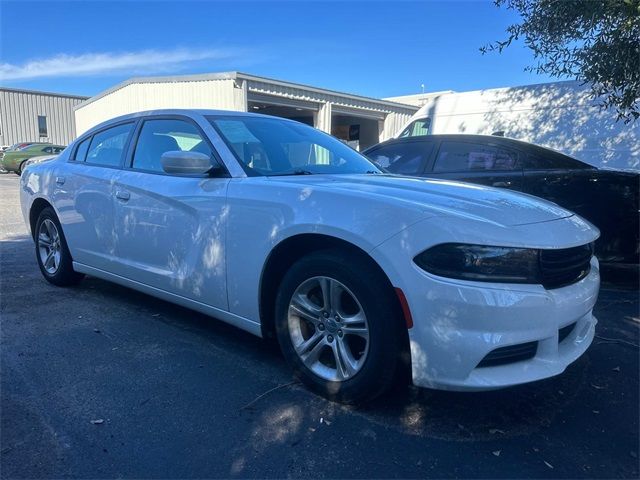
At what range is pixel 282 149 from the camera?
3.64m

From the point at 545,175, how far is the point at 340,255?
3.45 meters

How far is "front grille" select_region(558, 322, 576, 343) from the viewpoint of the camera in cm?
252

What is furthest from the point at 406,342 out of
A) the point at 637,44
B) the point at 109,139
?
the point at 637,44

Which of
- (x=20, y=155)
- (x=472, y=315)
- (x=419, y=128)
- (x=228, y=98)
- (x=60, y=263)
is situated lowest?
(x=60, y=263)

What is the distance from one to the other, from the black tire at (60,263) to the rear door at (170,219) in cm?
102

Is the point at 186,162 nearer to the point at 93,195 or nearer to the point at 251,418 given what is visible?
the point at 93,195

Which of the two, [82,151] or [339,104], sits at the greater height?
[339,104]

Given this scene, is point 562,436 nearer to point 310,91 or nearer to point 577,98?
point 577,98

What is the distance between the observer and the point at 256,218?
116 inches

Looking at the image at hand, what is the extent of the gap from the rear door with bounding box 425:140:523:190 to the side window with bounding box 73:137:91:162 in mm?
3537

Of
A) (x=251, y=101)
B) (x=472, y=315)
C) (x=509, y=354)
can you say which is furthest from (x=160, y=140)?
(x=251, y=101)

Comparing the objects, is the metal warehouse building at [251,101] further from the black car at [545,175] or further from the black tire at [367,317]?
the black tire at [367,317]

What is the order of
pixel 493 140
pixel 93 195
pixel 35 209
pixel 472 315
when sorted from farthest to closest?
pixel 493 140 < pixel 35 209 < pixel 93 195 < pixel 472 315

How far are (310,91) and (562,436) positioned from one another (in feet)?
52.5
